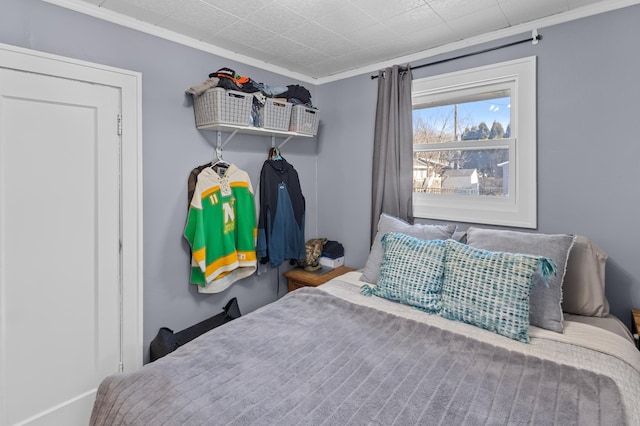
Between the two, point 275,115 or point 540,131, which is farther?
point 275,115

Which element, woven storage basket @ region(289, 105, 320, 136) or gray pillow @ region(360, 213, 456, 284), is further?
woven storage basket @ region(289, 105, 320, 136)

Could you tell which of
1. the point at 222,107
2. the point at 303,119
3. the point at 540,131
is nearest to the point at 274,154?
the point at 303,119

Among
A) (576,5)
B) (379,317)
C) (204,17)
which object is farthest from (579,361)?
(204,17)

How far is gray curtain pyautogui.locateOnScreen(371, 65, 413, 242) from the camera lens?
8.84ft

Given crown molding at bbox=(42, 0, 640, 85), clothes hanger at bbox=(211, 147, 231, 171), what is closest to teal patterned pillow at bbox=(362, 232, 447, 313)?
clothes hanger at bbox=(211, 147, 231, 171)

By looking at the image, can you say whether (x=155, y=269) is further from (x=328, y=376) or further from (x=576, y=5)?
(x=576, y=5)

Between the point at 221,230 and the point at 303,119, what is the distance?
114cm

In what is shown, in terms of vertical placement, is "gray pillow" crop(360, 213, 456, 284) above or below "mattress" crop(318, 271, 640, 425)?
above

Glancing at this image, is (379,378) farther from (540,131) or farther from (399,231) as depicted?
(540,131)

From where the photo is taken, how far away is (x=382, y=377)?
1.24m

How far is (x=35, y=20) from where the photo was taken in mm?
1753

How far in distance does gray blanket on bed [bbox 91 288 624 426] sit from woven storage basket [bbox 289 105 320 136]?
69.3 inches

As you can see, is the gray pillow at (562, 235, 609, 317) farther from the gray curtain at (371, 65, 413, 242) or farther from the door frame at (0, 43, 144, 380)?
the door frame at (0, 43, 144, 380)

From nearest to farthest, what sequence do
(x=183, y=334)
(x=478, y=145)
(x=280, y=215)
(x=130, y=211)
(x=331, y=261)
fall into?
(x=130, y=211), (x=183, y=334), (x=478, y=145), (x=280, y=215), (x=331, y=261)
